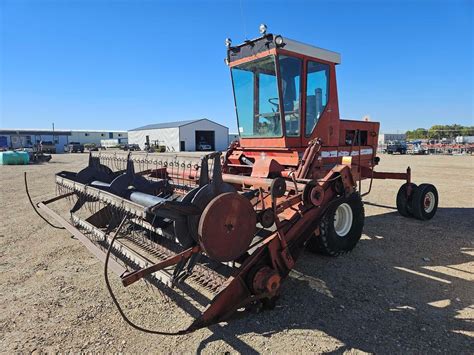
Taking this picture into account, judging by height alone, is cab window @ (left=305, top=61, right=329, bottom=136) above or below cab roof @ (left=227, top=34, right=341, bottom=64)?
below

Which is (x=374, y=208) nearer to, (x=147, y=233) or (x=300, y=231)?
(x=300, y=231)

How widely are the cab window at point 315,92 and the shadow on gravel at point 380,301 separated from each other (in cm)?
221

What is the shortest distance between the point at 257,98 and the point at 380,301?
3.66 meters

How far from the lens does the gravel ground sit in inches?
115

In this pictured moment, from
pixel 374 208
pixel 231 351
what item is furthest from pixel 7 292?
pixel 374 208

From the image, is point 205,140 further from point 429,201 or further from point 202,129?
point 429,201

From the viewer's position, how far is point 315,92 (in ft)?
18.5

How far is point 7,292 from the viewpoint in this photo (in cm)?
388

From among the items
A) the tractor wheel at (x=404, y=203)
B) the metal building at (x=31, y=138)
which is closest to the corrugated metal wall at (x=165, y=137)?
the metal building at (x=31, y=138)

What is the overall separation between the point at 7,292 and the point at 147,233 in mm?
1704

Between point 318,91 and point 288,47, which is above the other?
point 288,47

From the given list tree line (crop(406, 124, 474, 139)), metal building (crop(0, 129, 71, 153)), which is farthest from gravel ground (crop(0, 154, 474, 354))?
metal building (crop(0, 129, 71, 153))

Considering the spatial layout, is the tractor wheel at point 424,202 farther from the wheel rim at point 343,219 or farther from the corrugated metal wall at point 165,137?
the corrugated metal wall at point 165,137

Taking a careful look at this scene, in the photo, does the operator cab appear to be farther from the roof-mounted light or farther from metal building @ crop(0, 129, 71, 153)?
metal building @ crop(0, 129, 71, 153)
